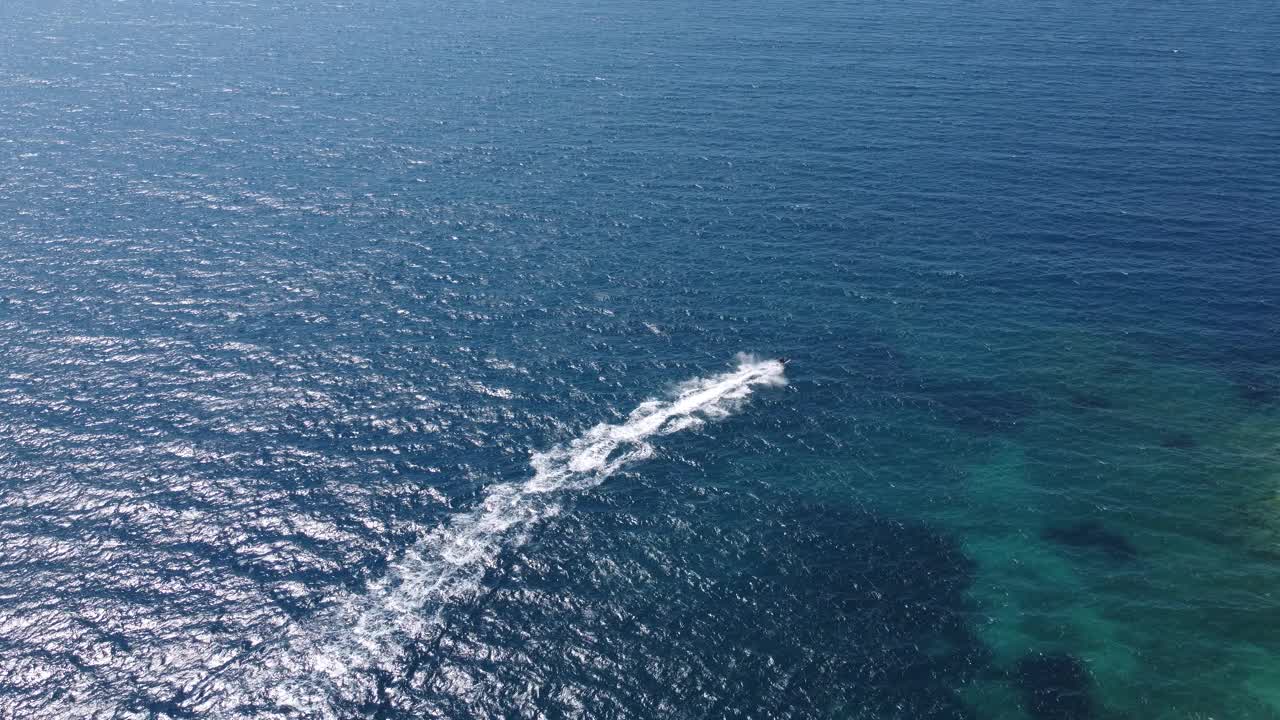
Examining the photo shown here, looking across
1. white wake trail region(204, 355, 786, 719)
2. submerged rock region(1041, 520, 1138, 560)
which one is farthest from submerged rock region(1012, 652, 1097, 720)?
white wake trail region(204, 355, 786, 719)

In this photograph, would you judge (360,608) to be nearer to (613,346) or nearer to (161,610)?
(161,610)

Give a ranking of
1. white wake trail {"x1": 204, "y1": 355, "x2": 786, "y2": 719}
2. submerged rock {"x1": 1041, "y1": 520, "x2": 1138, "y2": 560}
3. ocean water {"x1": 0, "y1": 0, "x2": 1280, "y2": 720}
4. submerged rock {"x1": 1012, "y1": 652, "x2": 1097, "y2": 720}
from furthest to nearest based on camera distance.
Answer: submerged rock {"x1": 1041, "y1": 520, "x2": 1138, "y2": 560}
ocean water {"x1": 0, "y1": 0, "x2": 1280, "y2": 720}
white wake trail {"x1": 204, "y1": 355, "x2": 786, "y2": 719}
submerged rock {"x1": 1012, "y1": 652, "x2": 1097, "y2": 720}

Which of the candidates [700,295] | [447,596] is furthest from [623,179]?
[447,596]

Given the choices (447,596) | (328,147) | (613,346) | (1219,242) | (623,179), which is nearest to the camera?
(447,596)

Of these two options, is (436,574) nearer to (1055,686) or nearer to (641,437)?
(641,437)

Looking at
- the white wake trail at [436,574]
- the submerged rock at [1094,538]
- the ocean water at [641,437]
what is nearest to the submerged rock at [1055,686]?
the ocean water at [641,437]

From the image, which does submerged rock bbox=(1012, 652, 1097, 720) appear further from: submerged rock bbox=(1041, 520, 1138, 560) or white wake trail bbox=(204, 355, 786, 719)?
white wake trail bbox=(204, 355, 786, 719)
